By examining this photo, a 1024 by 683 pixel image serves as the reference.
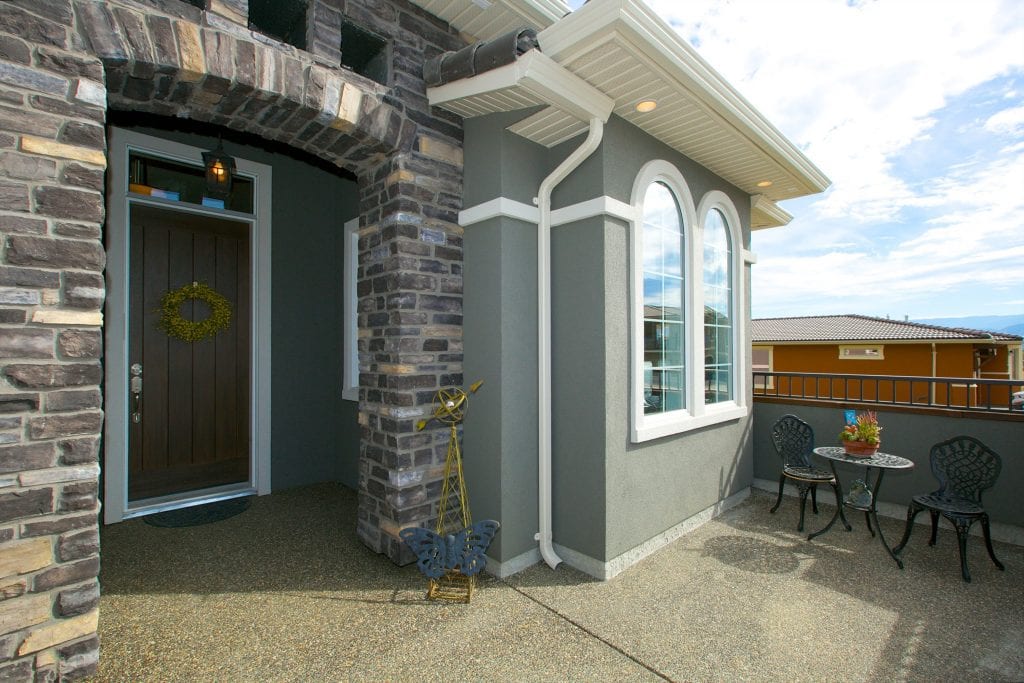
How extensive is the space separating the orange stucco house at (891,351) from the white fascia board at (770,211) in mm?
9386

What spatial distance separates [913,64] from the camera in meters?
3.64

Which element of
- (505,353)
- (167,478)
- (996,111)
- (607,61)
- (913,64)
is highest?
(996,111)

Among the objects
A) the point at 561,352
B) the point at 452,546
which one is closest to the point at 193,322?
the point at 452,546

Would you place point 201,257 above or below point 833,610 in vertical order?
above

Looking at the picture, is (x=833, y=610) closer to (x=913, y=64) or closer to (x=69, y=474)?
(x=69, y=474)

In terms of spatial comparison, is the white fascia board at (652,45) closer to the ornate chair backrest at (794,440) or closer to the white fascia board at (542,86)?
the white fascia board at (542,86)

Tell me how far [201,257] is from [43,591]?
300 cm

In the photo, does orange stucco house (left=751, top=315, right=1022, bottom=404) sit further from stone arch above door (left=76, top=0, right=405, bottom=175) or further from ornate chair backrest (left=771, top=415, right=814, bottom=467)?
stone arch above door (left=76, top=0, right=405, bottom=175)

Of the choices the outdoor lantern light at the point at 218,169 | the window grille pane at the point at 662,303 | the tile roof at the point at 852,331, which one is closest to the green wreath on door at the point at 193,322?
the outdoor lantern light at the point at 218,169

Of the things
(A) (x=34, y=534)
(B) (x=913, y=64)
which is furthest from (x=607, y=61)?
(A) (x=34, y=534)

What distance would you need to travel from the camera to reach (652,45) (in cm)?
229

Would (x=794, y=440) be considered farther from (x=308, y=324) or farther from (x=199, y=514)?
(x=199, y=514)

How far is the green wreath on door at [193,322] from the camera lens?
12.7 ft

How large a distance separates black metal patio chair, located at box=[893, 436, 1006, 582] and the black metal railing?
509mm
